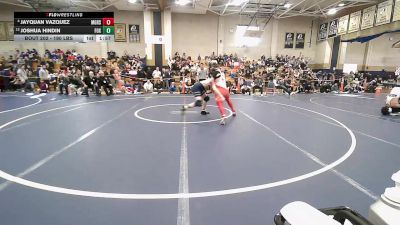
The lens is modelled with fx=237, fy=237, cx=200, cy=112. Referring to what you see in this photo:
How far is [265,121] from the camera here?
22.7ft

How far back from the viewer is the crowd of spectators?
14234 millimetres

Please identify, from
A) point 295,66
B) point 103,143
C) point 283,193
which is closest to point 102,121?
point 103,143

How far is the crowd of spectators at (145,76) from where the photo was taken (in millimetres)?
14234

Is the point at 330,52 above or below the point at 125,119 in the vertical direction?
above

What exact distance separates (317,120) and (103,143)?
6.04 metres

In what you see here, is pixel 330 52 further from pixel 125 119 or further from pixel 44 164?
pixel 44 164

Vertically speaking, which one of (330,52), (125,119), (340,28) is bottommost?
(125,119)

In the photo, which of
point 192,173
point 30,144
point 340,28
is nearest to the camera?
point 192,173

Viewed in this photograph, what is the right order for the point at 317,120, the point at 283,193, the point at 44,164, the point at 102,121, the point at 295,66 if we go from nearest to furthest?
1. the point at 283,193
2. the point at 44,164
3. the point at 102,121
4. the point at 317,120
5. the point at 295,66

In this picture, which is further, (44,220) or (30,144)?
(30,144)
